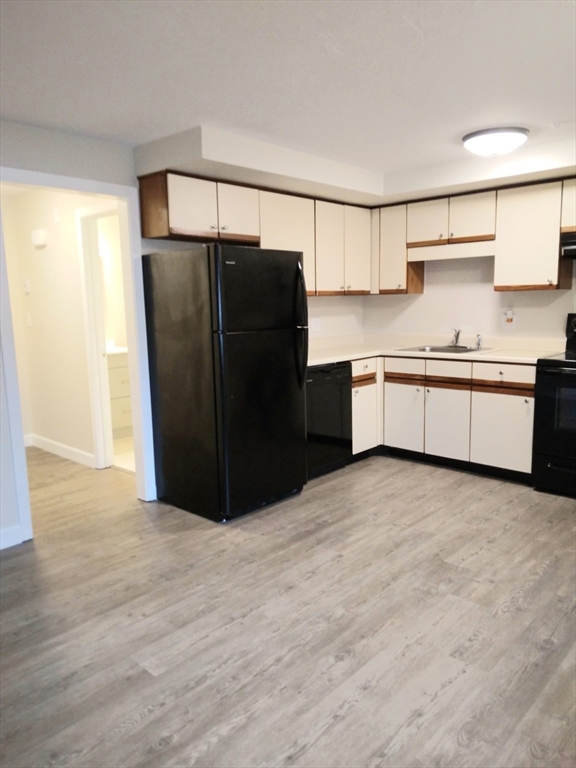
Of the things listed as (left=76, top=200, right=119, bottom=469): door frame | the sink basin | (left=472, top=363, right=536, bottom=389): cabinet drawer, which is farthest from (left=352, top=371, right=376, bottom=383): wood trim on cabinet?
(left=76, top=200, right=119, bottom=469): door frame

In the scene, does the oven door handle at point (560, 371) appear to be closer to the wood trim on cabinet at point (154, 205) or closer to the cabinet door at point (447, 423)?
the cabinet door at point (447, 423)

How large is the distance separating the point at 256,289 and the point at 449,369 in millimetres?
1701

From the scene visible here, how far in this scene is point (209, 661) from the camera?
212 cm

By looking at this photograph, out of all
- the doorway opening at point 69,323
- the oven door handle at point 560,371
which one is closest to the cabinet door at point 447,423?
the oven door handle at point 560,371

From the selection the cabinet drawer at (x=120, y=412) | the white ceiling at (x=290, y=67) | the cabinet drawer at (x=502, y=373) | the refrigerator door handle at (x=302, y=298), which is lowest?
the cabinet drawer at (x=120, y=412)

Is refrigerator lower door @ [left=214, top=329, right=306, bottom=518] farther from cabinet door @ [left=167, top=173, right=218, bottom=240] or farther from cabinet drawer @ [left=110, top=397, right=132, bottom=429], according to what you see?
cabinet drawer @ [left=110, top=397, right=132, bottom=429]

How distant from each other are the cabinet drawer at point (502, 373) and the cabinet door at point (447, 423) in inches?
6.0

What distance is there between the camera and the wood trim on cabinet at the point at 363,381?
435cm

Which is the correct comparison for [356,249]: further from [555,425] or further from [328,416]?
[555,425]

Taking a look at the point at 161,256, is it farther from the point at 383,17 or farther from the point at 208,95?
the point at 383,17

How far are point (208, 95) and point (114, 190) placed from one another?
1101 mm

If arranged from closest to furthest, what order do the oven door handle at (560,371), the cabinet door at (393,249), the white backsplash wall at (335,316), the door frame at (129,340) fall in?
A: 1. the door frame at (129,340)
2. the oven door handle at (560,371)
3. the cabinet door at (393,249)
4. the white backsplash wall at (335,316)

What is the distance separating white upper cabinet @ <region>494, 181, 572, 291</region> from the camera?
3.83m

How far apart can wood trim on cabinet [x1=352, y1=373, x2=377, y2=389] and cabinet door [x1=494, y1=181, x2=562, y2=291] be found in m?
1.17
